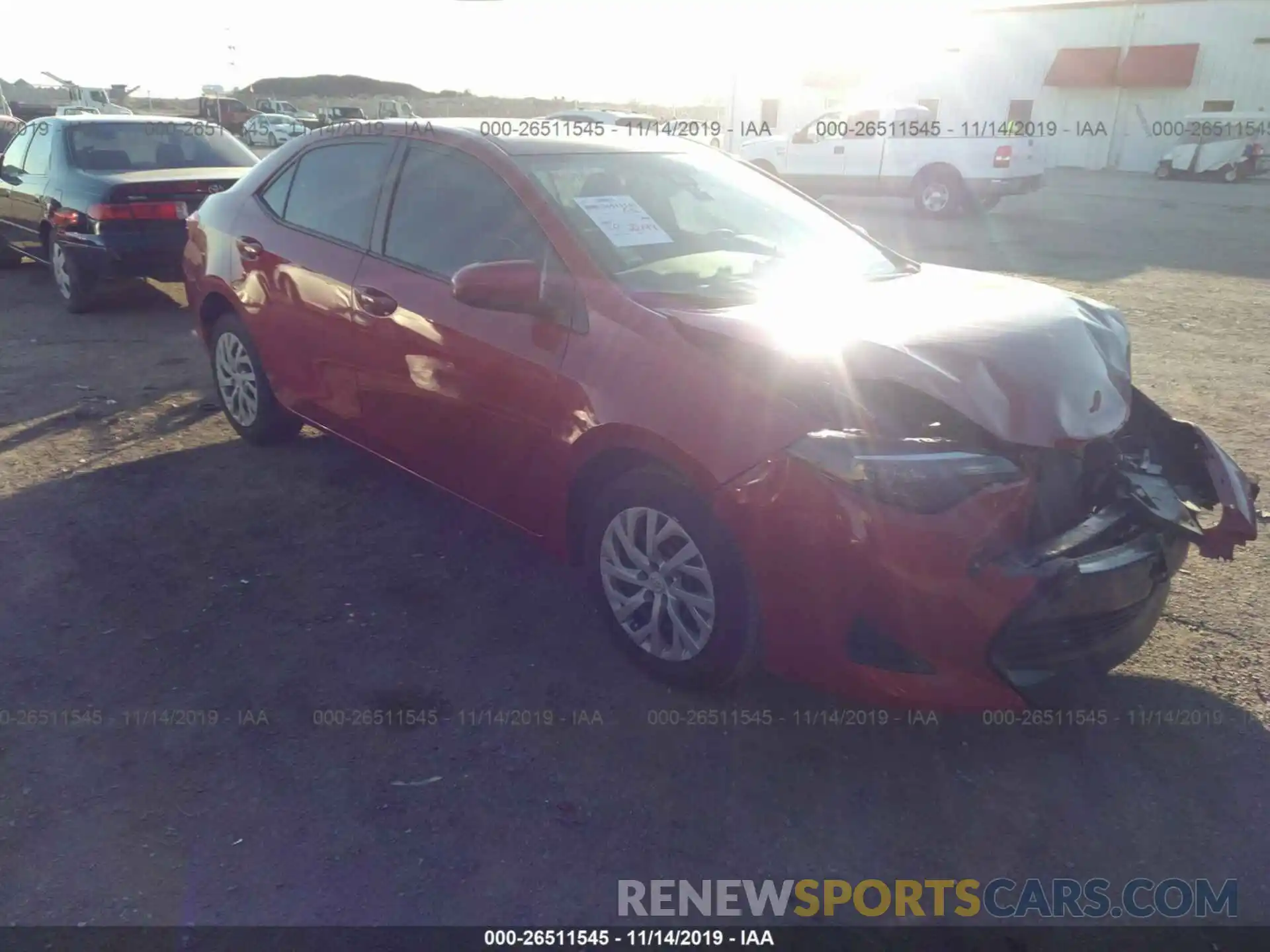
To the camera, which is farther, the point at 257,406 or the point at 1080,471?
the point at 257,406

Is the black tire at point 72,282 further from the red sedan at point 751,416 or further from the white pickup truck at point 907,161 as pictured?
the white pickup truck at point 907,161

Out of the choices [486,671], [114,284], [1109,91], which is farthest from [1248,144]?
[486,671]

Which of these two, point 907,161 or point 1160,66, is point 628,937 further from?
point 1160,66

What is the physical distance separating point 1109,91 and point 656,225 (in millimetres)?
39267

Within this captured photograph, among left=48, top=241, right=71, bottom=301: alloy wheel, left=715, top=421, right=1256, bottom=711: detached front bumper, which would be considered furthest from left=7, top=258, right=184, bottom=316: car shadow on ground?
left=715, top=421, right=1256, bottom=711: detached front bumper

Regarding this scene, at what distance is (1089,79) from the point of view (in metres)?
35.2

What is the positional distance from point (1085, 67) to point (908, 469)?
39.5m

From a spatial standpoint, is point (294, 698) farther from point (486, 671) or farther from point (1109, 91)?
point (1109, 91)

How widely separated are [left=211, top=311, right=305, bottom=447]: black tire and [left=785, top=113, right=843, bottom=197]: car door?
15192mm

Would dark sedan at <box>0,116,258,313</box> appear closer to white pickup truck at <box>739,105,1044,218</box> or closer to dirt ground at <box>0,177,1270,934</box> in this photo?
dirt ground at <box>0,177,1270,934</box>

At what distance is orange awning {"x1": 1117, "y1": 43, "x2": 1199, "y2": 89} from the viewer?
3381 centimetres

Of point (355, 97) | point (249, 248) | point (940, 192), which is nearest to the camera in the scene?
point (249, 248)

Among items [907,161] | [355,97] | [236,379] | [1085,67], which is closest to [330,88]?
[355,97]

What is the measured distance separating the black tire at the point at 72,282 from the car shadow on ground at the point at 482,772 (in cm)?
520
